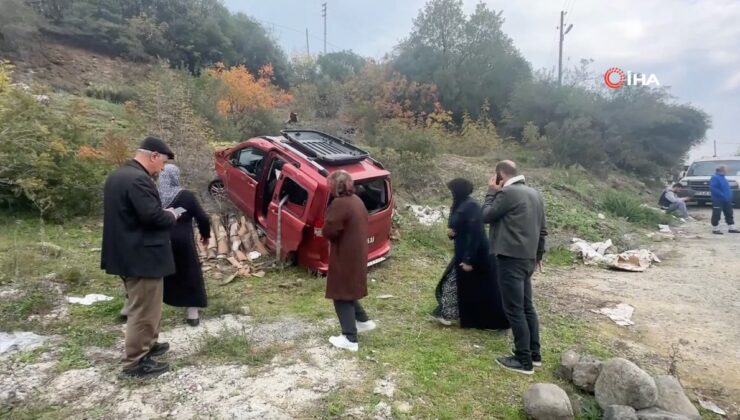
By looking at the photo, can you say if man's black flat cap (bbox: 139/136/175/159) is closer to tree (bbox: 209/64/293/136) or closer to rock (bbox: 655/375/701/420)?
rock (bbox: 655/375/701/420)

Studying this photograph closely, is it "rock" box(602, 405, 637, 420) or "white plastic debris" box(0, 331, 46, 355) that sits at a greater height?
"white plastic debris" box(0, 331, 46, 355)

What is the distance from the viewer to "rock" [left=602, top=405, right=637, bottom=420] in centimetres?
347

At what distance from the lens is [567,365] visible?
4.14 metres

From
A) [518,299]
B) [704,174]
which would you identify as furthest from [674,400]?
[704,174]

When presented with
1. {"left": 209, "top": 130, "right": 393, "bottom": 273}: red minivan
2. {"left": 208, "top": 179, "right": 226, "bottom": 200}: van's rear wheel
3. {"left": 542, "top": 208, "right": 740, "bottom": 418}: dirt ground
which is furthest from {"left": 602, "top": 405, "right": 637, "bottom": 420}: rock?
{"left": 208, "top": 179, "right": 226, "bottom": 200}: van's rear wheel

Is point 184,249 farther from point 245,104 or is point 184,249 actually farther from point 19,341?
point 245,104

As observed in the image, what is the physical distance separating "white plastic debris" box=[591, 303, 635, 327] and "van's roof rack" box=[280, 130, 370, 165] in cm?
386

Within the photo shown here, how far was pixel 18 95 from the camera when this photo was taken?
7520 mm

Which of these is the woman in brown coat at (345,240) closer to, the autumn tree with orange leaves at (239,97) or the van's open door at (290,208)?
the van's open door at (290,208)

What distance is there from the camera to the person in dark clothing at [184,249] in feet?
14.6

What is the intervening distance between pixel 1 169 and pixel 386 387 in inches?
276

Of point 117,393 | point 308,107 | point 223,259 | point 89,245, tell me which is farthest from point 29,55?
point 117,393

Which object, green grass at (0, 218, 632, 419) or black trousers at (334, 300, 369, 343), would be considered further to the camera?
black trousers at (334, 300, 369, 343)

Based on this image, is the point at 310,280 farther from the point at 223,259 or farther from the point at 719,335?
the point at 719,335
